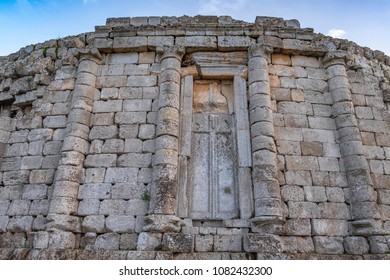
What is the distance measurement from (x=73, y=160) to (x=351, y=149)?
5649mm

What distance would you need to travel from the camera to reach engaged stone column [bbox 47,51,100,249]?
18.6 feet

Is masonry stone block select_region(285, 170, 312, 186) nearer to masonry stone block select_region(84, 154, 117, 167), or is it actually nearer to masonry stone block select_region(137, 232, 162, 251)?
masonry stone block select_region(137, 232, 162, 251)

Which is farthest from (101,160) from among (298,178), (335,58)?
(335,58)

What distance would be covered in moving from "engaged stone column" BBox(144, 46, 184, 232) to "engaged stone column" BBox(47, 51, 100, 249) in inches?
59.4

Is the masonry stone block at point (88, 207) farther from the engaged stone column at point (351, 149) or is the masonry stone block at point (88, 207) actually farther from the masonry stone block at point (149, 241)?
the engaged stone column at point (351, 149)

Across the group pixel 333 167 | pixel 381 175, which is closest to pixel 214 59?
pixel 333 167

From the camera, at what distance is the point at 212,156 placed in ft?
21.4

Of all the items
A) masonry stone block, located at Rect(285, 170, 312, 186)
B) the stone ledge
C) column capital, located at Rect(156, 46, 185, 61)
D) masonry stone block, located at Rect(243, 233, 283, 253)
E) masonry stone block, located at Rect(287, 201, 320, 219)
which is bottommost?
the stone ledge

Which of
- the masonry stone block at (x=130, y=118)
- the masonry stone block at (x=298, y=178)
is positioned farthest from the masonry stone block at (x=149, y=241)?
the masonry stone block at (x=298, y=178)

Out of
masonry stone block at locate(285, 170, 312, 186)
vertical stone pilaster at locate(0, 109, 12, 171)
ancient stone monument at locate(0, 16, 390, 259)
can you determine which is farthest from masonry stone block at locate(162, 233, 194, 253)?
vertical stone pilaster at locate(0, 109, 12, 171)

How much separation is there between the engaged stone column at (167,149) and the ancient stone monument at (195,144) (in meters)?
0.03

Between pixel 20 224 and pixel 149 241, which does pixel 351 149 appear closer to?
pixel 149 241

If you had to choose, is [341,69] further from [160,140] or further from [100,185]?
[100,185]

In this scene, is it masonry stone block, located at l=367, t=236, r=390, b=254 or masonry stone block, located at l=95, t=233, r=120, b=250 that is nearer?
masonry stone block, located at l=367, t=236, r=390, b=254
